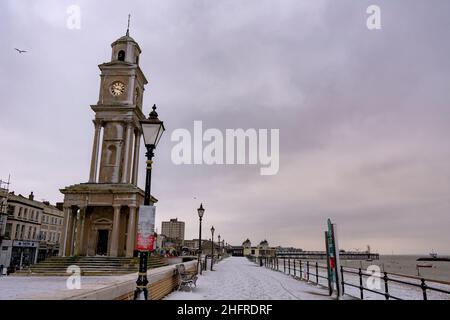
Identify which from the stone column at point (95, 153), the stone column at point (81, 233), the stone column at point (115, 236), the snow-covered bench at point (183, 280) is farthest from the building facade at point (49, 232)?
the snow-covered bench at point (183, 280)

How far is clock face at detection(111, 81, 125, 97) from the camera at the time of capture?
33.4 meters

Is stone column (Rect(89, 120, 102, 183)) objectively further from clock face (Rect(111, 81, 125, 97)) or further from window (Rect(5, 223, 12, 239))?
window (Rect(5, 223, 12, 239))

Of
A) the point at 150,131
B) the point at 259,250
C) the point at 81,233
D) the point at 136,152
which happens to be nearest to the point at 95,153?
the point at 136,152

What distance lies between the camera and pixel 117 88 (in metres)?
33.5

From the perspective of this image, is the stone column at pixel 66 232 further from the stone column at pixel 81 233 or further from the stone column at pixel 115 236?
the stone column at pixel 115 236

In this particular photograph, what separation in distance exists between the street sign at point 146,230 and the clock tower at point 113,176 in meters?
22.7

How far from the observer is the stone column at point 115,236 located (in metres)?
28.1

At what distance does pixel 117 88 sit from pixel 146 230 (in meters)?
29.4
